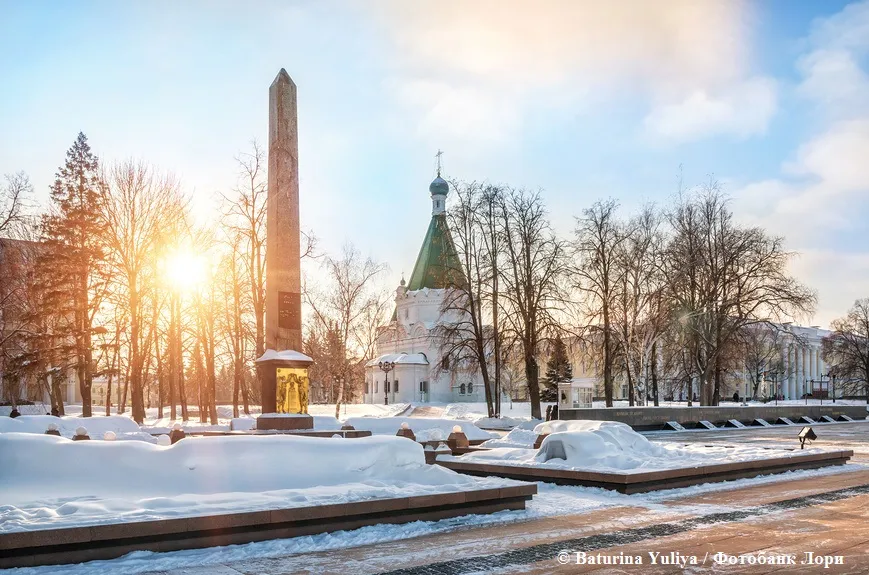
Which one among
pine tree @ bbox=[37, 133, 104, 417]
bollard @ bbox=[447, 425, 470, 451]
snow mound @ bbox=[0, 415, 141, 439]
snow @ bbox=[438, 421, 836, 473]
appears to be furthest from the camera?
pine tree @ bbox=[37, 133, 104, 417]

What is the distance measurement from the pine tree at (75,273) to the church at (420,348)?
107ft

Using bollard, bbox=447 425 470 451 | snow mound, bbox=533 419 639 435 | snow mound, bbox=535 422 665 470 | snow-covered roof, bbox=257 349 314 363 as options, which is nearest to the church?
bollard, bbox=447 425 470 451

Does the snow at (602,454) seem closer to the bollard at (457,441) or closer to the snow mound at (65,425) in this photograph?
the bollard at (457,441)

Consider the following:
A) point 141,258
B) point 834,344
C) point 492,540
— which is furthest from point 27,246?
point 834,344

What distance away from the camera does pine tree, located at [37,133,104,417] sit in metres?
33.8

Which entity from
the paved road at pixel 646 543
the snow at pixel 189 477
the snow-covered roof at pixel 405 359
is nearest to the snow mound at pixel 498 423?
the paved road at pixel 646 543

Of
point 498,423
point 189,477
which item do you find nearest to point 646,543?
point 189,477

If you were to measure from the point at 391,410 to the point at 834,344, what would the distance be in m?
63.7

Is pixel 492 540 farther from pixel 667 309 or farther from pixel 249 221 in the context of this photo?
pixel 667 309

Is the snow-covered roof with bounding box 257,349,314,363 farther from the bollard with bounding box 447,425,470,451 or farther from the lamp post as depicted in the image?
the lamp post

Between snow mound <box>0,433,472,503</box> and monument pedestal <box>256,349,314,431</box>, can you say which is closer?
snow mound <box>0,433,472,503</box>

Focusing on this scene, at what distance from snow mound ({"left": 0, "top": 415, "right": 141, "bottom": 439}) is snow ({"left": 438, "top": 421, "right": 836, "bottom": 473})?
13883 mm

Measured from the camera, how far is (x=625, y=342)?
39156 millimetres

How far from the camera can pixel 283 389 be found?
18.5 metres
